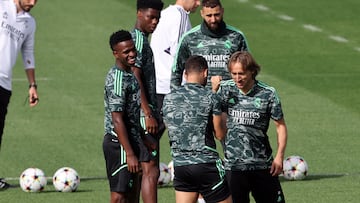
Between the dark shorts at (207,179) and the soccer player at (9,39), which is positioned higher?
the soccer player at (9,39)

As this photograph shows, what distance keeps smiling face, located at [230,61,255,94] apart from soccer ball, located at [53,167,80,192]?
3852 millimetres

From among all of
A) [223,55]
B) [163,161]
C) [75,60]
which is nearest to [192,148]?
[223,55]

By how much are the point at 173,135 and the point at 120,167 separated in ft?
2.94

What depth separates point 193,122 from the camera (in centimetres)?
1288

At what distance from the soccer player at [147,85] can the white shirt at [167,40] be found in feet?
4.81

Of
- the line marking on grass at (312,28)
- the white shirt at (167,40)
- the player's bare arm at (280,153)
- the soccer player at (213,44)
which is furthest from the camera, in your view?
the line marking on grass at (312,28)

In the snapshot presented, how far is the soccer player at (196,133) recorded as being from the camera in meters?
12.9

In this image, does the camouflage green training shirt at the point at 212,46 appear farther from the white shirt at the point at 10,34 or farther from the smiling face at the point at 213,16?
the white shirt at the point at 10,34

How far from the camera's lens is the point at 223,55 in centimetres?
1545

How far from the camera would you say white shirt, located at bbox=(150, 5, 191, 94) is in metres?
16.6

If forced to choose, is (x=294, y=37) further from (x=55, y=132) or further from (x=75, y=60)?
(x=55, y=132)

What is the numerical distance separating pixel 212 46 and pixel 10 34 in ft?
9.31

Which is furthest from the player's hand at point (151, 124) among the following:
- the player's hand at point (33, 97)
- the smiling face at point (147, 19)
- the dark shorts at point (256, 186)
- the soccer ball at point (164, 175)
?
the player's hand at point (33, 97)

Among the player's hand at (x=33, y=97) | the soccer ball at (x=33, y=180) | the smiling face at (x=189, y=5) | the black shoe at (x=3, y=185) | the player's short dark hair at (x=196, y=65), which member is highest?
the smiling face at (x=189, y=5)
